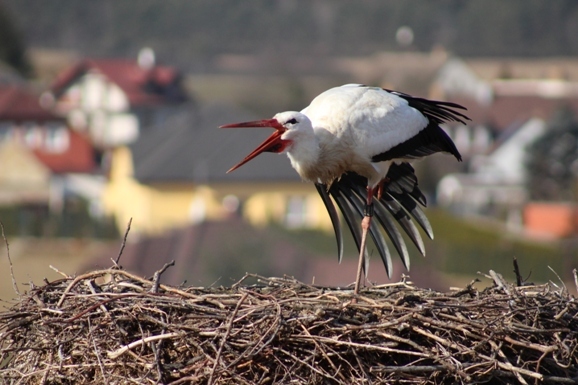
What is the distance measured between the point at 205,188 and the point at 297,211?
2.85 metres

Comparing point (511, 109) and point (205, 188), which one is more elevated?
point (511, 109)

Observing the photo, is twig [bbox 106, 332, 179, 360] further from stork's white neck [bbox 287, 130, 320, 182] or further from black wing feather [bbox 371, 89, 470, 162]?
black wing feather [bbox 371, 89, 470, 162]

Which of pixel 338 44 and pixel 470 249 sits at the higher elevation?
pixel 338 44

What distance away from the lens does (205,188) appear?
3456 centimetres

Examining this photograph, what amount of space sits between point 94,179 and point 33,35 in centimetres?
4642

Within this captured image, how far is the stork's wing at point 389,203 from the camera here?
6656mm

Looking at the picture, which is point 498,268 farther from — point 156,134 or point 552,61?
point 552,61

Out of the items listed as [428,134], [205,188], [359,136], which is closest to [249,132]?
[205,188]

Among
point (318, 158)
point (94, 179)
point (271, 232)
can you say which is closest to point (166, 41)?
point (94, 179)

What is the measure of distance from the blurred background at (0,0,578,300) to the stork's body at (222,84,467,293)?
3.59 ft

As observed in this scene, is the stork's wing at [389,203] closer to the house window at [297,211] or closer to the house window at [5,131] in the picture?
the house window at [297,211]

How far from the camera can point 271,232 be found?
2683cm

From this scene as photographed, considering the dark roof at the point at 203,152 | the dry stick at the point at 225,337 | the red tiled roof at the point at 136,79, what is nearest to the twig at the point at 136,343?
the dry stick at the point at 225,337

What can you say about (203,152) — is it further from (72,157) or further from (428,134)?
(428,134)
